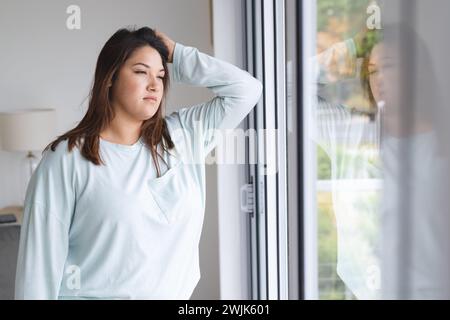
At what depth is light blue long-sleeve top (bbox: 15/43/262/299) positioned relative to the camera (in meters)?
1.44

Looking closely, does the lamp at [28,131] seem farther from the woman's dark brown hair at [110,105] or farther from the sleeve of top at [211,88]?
the sleeve of top at [211,88]

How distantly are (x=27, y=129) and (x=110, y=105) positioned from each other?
553 millimetres

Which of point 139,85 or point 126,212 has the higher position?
point 139,85

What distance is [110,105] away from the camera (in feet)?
5.00

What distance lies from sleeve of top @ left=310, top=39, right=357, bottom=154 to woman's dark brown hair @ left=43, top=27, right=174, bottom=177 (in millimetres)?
379

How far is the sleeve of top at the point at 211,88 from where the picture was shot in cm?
156

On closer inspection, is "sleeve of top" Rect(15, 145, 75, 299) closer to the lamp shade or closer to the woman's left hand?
the lamp shade

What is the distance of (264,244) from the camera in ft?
6.70

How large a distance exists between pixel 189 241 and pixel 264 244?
0.51 metres

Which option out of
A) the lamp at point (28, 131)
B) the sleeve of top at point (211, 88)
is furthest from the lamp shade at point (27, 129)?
the sleeve of top at point (211, 88)

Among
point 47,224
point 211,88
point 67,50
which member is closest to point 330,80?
point 211,88
